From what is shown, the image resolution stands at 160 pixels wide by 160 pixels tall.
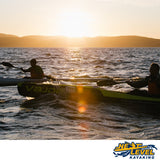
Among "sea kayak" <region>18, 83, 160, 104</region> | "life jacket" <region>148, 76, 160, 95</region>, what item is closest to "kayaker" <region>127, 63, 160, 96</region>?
"life jacket" <region>148, 76, 160, 95</region>

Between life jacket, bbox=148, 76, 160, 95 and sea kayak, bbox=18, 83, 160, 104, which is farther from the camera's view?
sea kayak, bbox=18, 83, 160, 104

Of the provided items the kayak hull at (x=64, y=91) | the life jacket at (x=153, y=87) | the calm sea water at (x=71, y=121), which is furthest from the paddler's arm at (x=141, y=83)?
the kayak hull at (x=64, y=91)

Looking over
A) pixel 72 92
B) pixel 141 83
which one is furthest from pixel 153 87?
pixel 72 92

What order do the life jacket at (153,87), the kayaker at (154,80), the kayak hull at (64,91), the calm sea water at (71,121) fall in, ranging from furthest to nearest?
the kayak hull at (64,91), the life jacket at (153,87), the kayaker at (154,80), the calm sea water at (71,121)

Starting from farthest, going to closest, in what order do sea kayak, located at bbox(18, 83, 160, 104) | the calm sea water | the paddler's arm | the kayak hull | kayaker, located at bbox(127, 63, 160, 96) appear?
1. the kayak hull
2. sea kayak, located at bbox(18, 83, 160, 104)
3. the paddler's arm
4. kayaker, located at bbox(127, 63, 160, 96)
5. the calm sea water

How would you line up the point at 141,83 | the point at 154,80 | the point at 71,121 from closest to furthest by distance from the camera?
the point at 71,121 < the point at 154,80 < the point at 141,83

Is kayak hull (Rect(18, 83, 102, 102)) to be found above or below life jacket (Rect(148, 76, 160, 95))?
below

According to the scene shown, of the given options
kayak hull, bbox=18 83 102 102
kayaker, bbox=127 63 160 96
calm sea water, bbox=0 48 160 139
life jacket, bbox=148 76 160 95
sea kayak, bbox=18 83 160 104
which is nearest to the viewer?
calm sea water, bbox=0 48 160 139

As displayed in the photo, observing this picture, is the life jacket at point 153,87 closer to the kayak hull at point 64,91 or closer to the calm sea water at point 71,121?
the calm sea water at point 71,121

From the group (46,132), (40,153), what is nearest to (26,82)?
(46,132)

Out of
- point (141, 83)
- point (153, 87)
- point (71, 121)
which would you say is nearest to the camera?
point (71, 121)

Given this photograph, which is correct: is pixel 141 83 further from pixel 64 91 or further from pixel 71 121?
pixel 71 121

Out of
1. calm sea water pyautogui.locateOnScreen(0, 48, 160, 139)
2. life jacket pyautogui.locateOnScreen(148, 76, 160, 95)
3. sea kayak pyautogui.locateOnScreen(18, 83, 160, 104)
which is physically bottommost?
calm sea water pyautogui.locateOnScreen(0, 48, 160, 139)

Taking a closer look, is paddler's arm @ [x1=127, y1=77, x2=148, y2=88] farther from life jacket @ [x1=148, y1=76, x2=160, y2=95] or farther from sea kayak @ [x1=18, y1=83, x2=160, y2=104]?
sea kayak @ [x1=18, y1=83, x2=160, y2=104]
